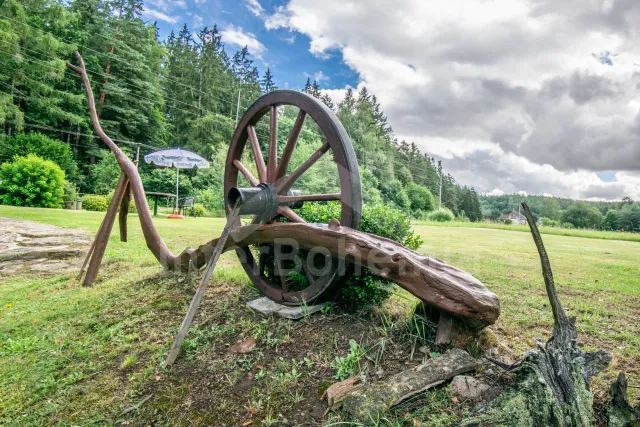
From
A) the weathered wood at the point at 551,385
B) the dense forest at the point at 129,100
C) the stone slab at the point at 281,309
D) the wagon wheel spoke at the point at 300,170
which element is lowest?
the stone slab at the point at 281,309

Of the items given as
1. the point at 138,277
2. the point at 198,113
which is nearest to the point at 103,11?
the point at 198,113

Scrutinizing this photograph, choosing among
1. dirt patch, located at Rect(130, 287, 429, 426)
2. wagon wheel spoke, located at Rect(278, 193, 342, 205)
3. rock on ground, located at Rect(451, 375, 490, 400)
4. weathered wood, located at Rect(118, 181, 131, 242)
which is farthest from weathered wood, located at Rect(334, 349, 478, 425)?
weathered wood, located at Rect(118, 181, 131, 242)

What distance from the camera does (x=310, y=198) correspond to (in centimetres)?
281

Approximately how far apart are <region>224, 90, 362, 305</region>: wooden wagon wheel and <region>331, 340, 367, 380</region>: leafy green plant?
0.49 meters

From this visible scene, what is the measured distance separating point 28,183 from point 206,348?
49.5 ft

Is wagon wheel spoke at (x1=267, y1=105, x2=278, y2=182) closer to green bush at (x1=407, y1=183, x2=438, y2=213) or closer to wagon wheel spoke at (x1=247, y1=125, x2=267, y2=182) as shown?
wagon wheel spoke at (x1=247, y1=125, x2=267, y2=182)

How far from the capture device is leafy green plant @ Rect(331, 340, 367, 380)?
2.02 meters

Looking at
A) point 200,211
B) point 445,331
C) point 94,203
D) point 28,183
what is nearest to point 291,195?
point 445,331

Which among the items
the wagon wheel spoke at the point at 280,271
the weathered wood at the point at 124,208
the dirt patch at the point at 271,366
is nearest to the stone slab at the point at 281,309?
the dirt patch at the point at 271,366

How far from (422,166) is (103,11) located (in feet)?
123

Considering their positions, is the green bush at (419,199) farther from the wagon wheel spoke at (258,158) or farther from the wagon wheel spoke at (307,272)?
the wagon wheel spoke at (307,272)

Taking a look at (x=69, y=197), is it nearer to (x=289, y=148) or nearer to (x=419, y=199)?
(x=289, y=148)

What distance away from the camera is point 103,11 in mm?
24938

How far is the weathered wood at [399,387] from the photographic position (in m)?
1.64
